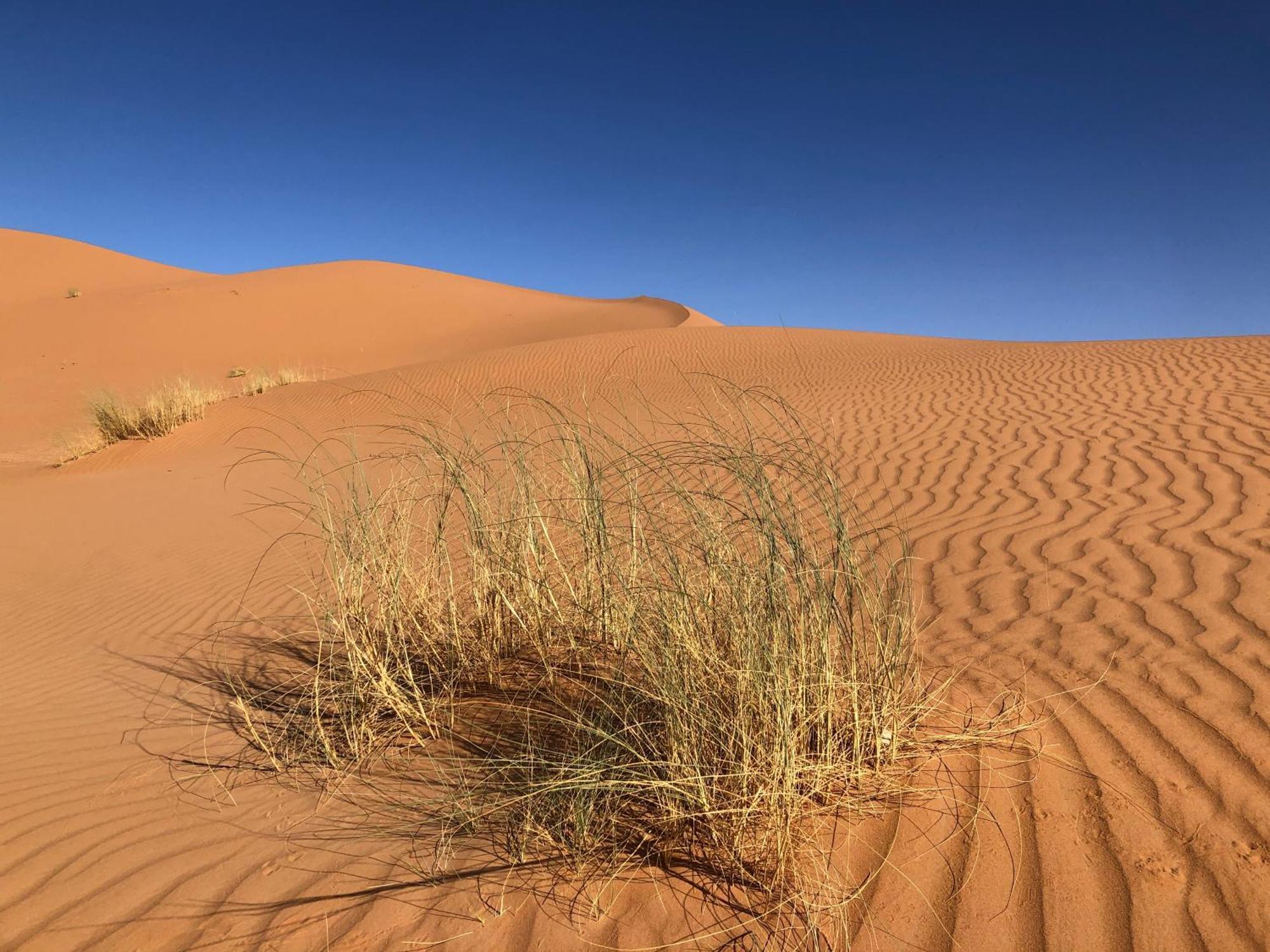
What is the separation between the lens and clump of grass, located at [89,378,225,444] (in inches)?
531

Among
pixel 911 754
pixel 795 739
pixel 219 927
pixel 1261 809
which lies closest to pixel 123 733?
pixel 219 927

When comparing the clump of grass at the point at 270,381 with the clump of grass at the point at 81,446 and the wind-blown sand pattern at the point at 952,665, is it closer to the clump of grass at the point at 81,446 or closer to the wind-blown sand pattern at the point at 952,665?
the clump of grass at the point at 81,446

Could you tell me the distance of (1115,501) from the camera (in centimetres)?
525

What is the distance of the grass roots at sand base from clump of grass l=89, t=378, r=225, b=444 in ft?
39.3

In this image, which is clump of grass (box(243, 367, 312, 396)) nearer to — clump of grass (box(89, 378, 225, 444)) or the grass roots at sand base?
clump of grass (box(89, 378, 225, 444))

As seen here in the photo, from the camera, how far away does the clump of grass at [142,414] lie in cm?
1348

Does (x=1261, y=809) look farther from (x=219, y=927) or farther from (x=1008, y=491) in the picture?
(x=1008, y=491)

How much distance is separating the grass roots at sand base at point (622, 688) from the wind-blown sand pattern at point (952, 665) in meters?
0.20

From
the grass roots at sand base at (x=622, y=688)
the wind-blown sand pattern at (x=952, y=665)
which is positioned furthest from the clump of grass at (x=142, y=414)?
the grass roots at sand base at (x=622, y=688)

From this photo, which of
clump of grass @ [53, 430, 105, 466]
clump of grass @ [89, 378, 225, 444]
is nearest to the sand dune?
clump of grass @ [53, 430, 105, 466]

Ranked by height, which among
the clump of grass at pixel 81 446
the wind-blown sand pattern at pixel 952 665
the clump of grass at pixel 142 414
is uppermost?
the wind-blown sand pattern at pixel 952 665

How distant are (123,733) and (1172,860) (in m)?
4.05

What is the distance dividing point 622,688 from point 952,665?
152 cm

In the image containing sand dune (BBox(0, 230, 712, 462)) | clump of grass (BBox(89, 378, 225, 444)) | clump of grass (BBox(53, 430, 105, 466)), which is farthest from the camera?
sand dune (BBox(0, 230, 712, 462))
